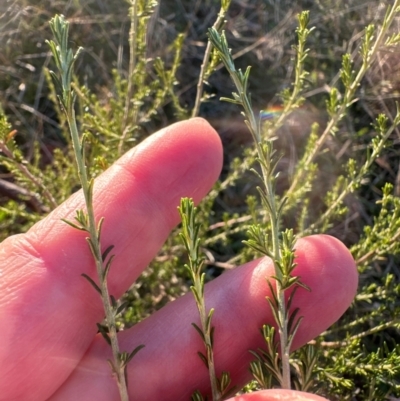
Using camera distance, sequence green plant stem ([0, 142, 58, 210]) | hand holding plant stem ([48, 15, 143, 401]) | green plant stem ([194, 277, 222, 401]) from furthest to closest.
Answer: green plant stem ([0, 142, 58, 210]) → green plant stem ([194, 277, 222, 401]) → hand holding plant stem ([48, 15, 143, 401])

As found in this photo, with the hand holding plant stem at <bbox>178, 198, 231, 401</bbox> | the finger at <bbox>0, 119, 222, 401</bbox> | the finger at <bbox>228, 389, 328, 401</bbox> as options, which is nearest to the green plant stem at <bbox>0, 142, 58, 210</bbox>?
the finger at <bbox>0, 119, 222, 401</bbox>

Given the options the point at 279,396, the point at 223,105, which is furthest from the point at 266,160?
the point at 223,105

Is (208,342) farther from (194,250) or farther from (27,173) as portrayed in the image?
(27,173)

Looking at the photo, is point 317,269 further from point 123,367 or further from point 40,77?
point 40,77

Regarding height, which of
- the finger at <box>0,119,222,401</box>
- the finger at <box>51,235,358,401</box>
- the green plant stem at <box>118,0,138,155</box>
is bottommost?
the finger at <box>51,235,358,401</box>

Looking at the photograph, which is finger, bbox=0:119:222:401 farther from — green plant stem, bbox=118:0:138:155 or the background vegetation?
the background vegetation

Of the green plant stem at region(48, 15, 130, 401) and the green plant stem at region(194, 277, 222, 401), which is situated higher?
the green plant stem at region(48, 15, 130, 401)

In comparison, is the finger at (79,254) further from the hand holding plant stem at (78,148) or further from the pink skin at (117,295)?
the hand holding plant stem at (78,148)

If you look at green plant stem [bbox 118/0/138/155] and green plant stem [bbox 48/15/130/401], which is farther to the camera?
green plant stem [bbox 118/0/138/155]
